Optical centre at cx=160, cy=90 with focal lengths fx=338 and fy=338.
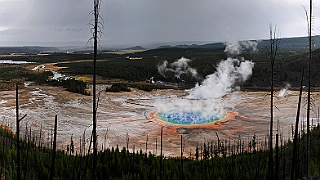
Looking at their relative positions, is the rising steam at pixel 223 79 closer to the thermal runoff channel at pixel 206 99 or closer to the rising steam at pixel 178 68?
the thermal runoff channel at pixel 206 99

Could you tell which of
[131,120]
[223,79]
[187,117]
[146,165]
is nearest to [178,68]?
[223,79]

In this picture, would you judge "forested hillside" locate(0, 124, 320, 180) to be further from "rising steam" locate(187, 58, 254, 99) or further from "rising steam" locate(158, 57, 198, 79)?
"rising steam" locate(158, 57, 198, 79)

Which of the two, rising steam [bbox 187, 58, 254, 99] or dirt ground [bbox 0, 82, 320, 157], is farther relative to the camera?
rising steam [bbox 187, 58, 254, 99]

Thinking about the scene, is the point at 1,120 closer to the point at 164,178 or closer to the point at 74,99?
the point at 74,99

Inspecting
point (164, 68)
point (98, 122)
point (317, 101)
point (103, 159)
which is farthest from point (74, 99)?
point (164, 68)

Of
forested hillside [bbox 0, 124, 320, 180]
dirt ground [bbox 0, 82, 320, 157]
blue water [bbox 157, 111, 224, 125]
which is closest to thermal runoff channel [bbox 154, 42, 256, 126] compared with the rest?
blue water [bbox 157, 111, 224, 125]
